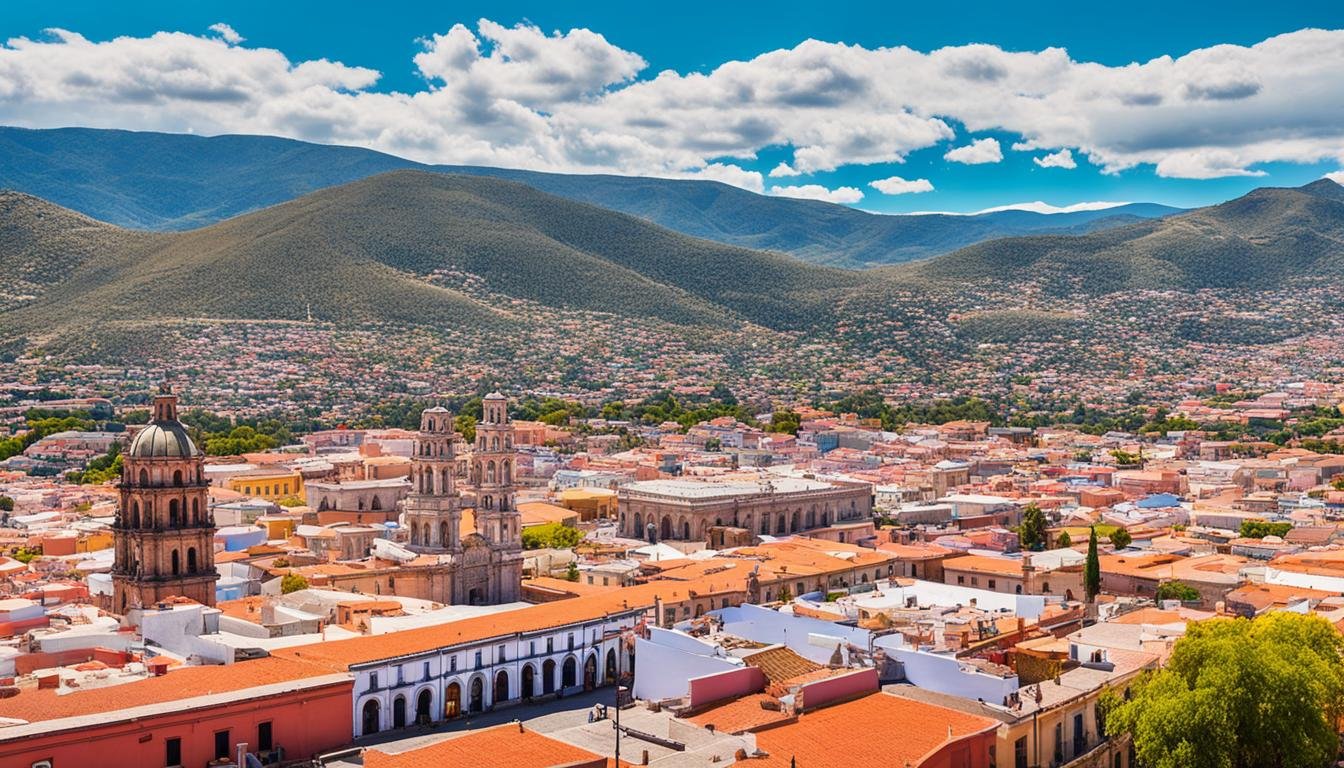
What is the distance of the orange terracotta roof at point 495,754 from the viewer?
23.2 m

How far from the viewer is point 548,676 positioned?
39594 mm

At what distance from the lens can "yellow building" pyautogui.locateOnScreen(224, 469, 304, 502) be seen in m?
78.5

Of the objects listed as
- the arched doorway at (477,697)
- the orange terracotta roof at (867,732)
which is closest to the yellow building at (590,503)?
the arched doorway at (477,697)

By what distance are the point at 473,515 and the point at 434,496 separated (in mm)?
2730

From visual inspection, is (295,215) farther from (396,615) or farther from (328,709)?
(328,709)

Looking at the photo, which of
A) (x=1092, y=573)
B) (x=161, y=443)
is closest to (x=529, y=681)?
(x=161, y=443)

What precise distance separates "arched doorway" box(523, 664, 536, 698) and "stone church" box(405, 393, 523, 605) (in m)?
10.7

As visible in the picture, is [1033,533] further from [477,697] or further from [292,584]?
[292,584]

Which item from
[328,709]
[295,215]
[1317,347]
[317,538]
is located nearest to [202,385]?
[295,215]

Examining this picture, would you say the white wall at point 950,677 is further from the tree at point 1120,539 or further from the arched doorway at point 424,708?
the tree at point 1120,539

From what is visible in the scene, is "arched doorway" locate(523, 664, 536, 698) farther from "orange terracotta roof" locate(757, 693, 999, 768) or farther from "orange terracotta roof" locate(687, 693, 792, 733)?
"orange terracotta roof" locate(757, 693, 999, 768)

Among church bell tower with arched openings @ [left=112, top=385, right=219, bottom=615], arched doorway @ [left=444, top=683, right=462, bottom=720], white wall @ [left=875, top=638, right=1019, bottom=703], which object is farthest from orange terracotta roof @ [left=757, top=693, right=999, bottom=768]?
church bell tower with arched openings @ [left=112, top=385, right=219, bottom=615]

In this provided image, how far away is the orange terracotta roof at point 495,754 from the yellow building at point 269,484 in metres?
55.6

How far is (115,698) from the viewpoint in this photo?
82.3 ft
